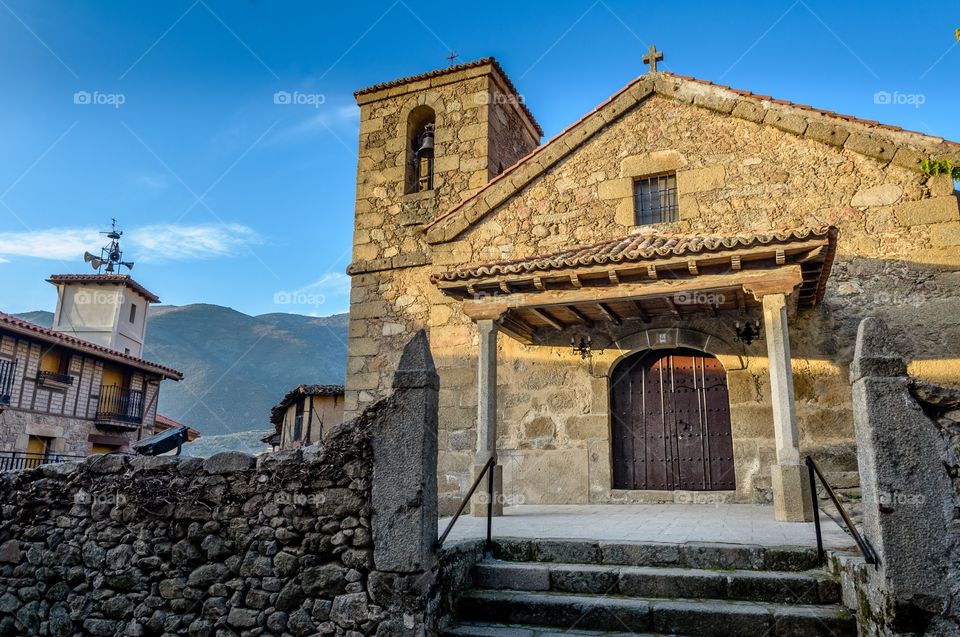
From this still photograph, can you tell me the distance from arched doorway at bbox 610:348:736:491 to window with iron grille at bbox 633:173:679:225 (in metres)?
1.92

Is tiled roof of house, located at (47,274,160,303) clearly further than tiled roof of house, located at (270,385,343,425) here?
Yes

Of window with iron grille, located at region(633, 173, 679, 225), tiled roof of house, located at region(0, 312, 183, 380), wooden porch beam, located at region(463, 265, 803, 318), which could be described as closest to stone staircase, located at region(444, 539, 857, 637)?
wooden porch beam, located at region(463, 265, 803, 318)

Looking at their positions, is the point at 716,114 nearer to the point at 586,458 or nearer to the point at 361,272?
the point at 586,458

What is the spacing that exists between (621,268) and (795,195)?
3.00 meters

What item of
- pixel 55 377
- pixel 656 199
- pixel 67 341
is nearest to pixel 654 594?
pixel 656 199

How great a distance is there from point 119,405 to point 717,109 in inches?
924

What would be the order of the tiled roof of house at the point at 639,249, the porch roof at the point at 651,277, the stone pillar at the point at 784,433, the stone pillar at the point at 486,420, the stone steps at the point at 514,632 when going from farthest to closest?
1. the stone pillar at the point at 486,420
2. the porch roof at the point at 651,277
3. the tiled roof of house at the point at 639,249
4. the stone pillar at the point at 784,433
5. the stone steps at the point at 514,632

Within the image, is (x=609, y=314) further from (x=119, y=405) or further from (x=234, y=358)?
(x=234, y=358)

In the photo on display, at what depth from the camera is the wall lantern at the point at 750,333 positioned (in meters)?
7.85

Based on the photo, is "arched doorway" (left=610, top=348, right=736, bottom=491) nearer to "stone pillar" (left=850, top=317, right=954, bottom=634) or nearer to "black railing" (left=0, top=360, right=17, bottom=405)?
"stone pillar" (left=850, top=317, right=954, bottom=634)

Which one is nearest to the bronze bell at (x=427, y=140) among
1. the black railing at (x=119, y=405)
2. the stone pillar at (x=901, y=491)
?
the stone pillar at (x=901, y=491)

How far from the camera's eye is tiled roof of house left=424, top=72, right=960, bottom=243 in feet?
25.3

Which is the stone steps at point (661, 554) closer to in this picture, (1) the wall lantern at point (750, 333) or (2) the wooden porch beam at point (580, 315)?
(2) the wooden porch beam at point (580, 315)

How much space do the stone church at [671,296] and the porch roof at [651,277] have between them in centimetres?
2
